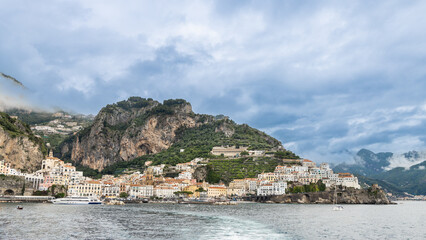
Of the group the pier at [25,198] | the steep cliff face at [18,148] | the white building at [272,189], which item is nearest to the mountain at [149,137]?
the white building at [272,189]

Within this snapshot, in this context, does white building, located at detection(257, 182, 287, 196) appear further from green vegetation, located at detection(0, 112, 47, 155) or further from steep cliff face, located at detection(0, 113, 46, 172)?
green vegetation, located at detection(0, 112, 47, 155)

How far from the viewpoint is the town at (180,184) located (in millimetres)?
108562

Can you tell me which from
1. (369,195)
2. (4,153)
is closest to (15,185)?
(4,153)

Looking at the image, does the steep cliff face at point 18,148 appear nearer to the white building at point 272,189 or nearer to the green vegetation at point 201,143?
the green vegetation at point 201,143

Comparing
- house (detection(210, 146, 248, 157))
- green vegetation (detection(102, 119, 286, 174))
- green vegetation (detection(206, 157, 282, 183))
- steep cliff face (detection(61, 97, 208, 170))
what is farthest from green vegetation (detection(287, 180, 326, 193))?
steep cliff face (detection(61, 97, 208, 170))

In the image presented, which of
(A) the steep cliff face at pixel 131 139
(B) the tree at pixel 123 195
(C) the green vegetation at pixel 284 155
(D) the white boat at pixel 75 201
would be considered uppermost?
(A) the steep cliff face at pixel 131 139

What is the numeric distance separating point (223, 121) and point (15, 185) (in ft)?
384

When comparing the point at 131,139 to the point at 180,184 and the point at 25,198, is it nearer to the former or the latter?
the point at 180,184

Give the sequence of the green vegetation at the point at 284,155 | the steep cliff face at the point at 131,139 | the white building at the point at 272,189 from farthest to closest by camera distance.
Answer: the steep cliff face at the point at 131,139 → the green vegetation at the point at 284,155 → the white building at the point at 272,189

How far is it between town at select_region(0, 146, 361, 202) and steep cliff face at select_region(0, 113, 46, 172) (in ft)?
9.47

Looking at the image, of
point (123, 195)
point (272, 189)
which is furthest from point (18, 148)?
point (272, 189)

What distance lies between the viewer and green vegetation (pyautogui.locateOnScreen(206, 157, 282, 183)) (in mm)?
129375

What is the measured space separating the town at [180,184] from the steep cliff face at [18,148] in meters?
2.89

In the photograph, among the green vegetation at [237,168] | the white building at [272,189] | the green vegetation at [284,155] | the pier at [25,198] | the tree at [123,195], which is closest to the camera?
the pier at [25,198]
